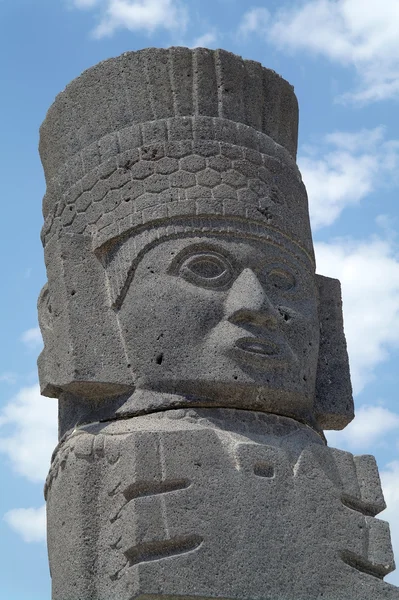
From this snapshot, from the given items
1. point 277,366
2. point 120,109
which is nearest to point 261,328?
point 277,366

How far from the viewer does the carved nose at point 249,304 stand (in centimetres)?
643

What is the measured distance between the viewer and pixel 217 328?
253 inches

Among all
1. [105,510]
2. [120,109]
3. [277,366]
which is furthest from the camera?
[120,109]

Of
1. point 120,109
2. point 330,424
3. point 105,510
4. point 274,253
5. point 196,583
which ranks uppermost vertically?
point 120,109

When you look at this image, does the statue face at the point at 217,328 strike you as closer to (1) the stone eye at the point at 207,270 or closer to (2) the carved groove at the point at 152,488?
(1) the stone eye at the point at 207,270

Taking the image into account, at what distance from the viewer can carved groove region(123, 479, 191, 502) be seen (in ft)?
19.2

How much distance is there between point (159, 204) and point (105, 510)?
6.40 feet

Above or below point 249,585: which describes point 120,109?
above

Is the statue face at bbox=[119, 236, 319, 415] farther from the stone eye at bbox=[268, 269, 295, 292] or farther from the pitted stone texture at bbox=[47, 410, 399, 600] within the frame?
the pitted stone texture at bbox=[47, 410, 399, 600]

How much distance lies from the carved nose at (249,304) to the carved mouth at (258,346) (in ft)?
0.43

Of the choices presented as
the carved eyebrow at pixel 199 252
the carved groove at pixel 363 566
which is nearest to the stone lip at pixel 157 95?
the carved eyebrow at pixel 199 252

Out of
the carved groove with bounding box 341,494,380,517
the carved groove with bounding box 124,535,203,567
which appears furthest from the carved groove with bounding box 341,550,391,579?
the carved groove with bounding box 124,535,203,567

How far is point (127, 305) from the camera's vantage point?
6.58 m

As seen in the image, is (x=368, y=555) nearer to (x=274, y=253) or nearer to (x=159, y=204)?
(x=274, y=253)
